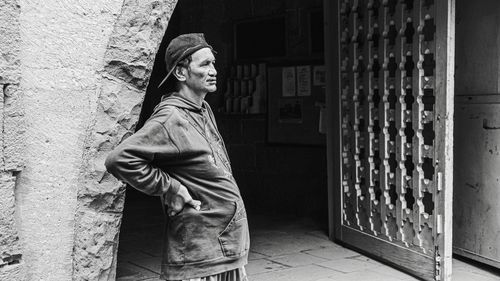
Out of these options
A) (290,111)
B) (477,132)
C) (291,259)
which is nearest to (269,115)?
(290,111)

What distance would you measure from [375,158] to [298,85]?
219cm

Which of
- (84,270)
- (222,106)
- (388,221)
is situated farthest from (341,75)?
(84,270)

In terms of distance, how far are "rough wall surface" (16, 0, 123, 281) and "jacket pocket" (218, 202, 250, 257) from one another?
45.9 inches

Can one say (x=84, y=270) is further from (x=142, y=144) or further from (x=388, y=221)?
(x=388, y=221)

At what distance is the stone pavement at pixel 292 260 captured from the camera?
5.46m

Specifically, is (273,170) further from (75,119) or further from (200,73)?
(200,73)

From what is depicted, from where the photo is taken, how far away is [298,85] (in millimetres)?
8023

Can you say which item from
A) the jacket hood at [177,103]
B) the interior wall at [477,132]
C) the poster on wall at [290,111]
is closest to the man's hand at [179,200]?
the jacket hood at [177,103]

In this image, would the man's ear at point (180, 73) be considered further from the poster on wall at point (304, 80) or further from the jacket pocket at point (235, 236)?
the poster on wall at point (304, 80)

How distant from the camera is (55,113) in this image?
3.77 m

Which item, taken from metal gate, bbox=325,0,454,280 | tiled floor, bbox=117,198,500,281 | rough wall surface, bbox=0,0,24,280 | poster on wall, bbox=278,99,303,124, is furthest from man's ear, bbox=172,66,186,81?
poster on wall, bbox=278,99,303,124

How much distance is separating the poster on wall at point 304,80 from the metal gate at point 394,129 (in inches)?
50.5

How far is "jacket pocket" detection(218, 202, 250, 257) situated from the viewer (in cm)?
305

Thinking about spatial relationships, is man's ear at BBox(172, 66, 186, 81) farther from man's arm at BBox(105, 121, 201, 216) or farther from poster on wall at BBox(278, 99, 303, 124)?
poster on wall at BBox(278, 99, 303, 124)
